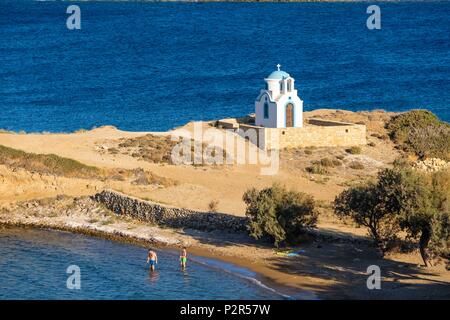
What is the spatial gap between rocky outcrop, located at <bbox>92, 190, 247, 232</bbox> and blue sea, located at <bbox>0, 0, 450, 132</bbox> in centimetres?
3594

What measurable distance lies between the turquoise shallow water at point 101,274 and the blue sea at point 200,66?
41457mm

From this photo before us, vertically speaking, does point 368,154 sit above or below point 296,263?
above

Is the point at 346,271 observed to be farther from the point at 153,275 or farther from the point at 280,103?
the point at 280,103

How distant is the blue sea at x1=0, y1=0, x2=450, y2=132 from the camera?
327 ft

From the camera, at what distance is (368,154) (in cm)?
6209

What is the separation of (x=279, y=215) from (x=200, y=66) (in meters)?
82.2

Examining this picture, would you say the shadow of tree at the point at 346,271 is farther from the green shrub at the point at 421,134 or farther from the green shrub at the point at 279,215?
the green shrub at the point at 421,134

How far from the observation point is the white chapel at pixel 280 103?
63000 mm

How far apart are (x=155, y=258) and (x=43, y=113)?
56514 millimetres

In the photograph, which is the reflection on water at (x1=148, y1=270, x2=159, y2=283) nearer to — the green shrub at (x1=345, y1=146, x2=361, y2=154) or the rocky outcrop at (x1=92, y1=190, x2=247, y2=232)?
the rocky outcrop at (x1=92, y1=190, x2=247, y2=232)

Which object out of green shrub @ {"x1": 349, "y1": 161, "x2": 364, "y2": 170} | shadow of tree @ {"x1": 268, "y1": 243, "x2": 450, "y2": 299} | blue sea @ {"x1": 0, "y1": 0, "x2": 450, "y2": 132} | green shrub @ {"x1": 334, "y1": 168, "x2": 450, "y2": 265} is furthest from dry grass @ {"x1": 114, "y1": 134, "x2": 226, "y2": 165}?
blue sea @ {"x1": 0, "y1": 0, "x2": 450, "y2": 132}

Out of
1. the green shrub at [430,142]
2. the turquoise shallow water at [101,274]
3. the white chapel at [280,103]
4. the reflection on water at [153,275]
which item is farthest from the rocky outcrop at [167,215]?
the green shrub at [430,142]

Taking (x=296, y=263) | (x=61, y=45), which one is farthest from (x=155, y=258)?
(x=61, y=45)
